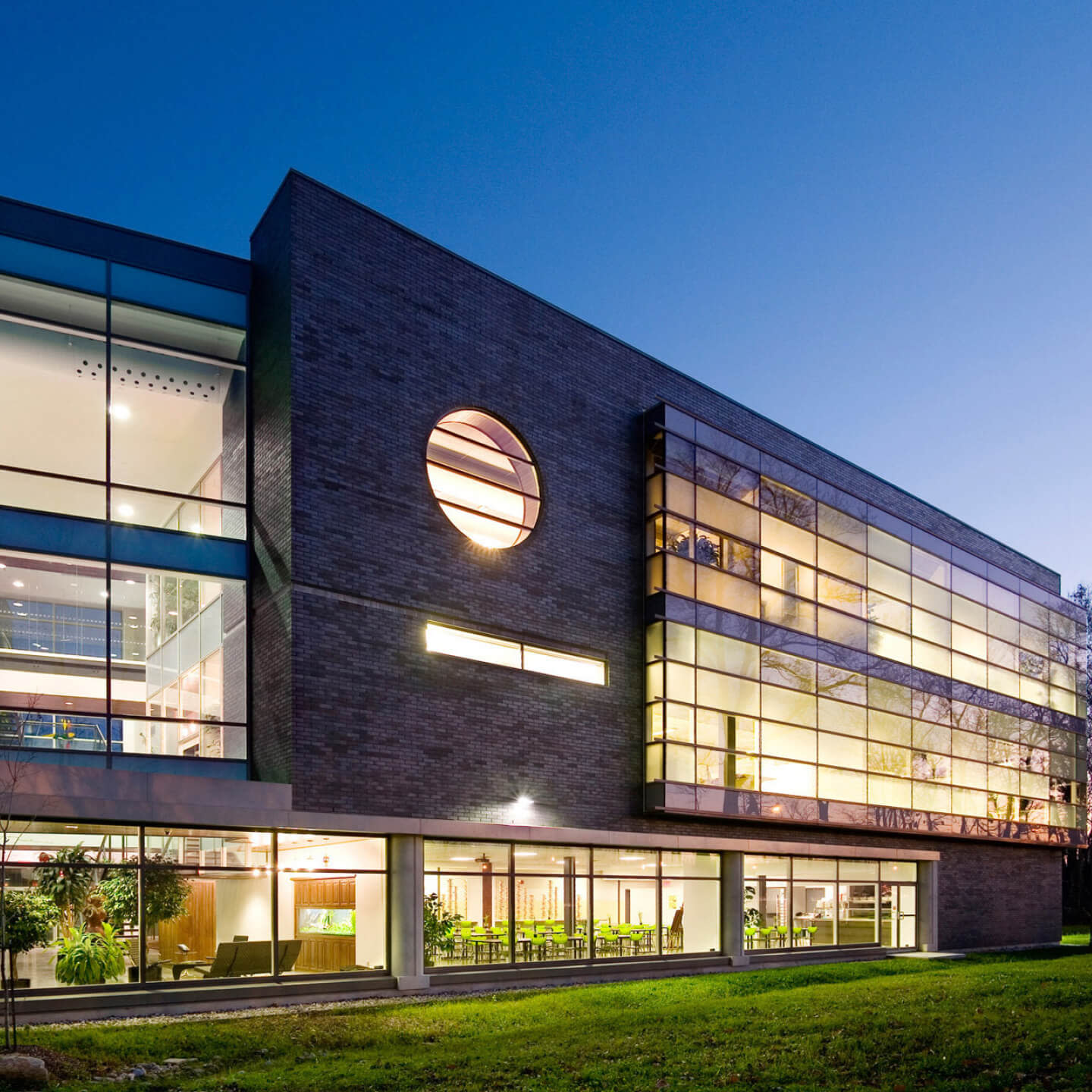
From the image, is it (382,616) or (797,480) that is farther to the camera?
(797,480)

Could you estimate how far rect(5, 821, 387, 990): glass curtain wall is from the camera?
1672 cm

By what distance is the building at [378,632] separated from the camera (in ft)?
61.0

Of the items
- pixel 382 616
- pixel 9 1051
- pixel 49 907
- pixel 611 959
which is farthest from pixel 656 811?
pixel 9 1051

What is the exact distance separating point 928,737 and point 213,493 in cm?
2330

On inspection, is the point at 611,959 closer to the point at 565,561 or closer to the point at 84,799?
the point at 565,561

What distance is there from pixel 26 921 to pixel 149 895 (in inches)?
75.3

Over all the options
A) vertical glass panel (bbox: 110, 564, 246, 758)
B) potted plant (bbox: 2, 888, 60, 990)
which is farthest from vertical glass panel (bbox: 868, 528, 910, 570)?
potted plant (bbox: 2, 888, 60, 990)

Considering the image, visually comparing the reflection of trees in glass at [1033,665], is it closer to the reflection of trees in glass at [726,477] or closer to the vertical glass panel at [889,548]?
the vertical glass panel at [889,548]

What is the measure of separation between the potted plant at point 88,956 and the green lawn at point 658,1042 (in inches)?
49.4

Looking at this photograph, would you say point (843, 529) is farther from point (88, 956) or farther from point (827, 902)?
point (88, 956)

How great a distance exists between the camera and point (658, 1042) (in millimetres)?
14344

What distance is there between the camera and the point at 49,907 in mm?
16719

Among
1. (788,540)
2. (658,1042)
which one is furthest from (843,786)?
(658,1042)

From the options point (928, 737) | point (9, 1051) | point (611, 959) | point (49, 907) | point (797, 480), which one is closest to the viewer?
point (9, 1051)
